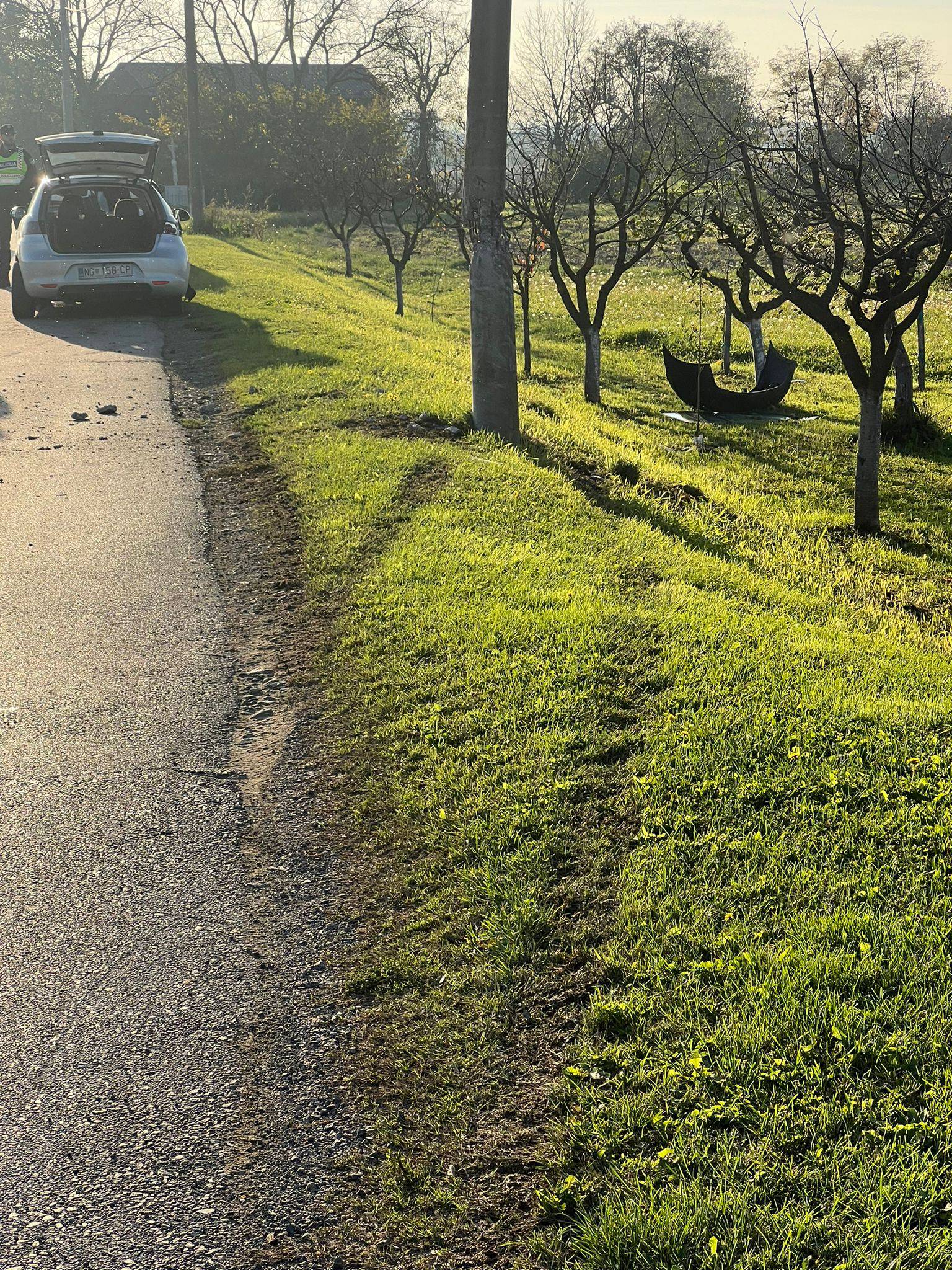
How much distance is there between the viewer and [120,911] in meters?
3.41

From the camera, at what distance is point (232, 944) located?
10.7 ft

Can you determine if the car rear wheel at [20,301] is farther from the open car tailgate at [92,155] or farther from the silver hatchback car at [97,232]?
the open car tailgate at [92,155]

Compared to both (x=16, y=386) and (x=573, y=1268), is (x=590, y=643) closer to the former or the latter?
(x=573, y=1268)

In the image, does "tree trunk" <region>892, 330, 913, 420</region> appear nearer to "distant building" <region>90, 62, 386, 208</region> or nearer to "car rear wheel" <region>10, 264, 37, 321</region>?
"car rear wheel" <region>10, 264, 37, 321</region>

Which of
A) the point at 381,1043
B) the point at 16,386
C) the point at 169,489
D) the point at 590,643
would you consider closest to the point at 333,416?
the point at 169,489

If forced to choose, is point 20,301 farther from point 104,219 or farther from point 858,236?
point 858,236

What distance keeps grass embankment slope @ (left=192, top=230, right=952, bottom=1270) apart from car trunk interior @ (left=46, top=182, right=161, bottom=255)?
372 inches

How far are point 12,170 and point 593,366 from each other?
427 inches

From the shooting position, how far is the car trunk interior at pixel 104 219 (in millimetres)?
14984

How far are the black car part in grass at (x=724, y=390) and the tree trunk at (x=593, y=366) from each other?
2.90ft

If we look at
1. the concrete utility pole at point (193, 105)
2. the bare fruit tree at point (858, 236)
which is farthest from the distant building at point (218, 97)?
the bare fruit tree at point (858, 236)

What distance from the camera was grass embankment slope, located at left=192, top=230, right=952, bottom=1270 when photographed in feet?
7.71

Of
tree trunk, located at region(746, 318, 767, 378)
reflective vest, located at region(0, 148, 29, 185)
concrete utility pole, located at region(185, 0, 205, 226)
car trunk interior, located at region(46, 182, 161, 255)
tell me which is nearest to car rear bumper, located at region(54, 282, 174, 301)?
car trunk interior, located at region(46, 182, 161, 255)

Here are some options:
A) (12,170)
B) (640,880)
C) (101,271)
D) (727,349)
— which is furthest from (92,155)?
(640,880)
